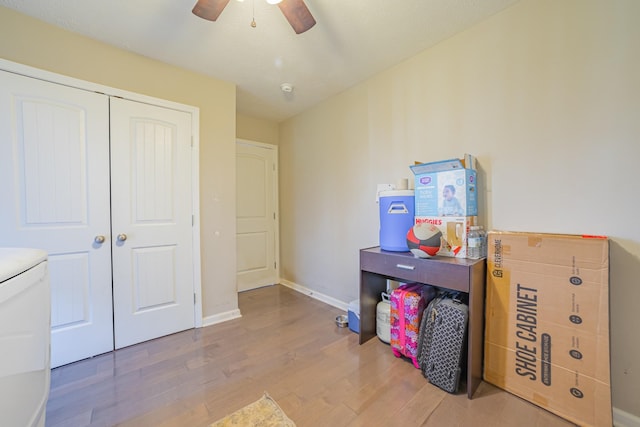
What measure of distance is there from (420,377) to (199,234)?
218 centimetres

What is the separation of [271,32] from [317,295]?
2737 millimetres

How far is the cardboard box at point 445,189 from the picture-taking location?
1736 millimetres

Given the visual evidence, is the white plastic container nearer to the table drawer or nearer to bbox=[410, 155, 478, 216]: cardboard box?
the table drawer

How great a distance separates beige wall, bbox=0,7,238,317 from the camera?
5.82ft

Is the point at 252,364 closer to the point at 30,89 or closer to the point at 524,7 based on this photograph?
the point at 30,89

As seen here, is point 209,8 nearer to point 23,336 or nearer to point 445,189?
point 23,336

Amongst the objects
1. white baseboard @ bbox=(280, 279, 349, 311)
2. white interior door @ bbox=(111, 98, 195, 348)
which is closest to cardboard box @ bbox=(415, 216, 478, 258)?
white baseboard @ bbox=(280, 279, 349, 311)

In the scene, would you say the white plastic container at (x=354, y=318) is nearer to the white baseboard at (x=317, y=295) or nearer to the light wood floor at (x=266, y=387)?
the light wood floor at (x=266, y=387)

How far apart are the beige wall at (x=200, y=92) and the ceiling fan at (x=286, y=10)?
111 cm

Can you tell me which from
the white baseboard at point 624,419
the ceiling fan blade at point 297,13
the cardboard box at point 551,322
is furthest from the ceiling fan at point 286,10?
the white baseboard at point 624,419

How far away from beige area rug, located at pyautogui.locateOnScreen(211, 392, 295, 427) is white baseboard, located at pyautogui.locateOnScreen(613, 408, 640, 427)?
5.66ft

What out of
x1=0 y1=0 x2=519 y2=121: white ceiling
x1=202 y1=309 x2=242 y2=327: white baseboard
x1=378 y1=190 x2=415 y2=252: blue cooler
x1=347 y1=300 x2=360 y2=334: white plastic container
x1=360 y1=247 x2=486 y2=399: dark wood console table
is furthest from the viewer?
x1=202 y1=309 x2=242 y2=327: white baseboard

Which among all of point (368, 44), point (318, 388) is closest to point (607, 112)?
point (368, 44)

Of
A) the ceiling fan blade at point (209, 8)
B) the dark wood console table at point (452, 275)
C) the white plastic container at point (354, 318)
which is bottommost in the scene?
the white plastic container at point (354, 318)
